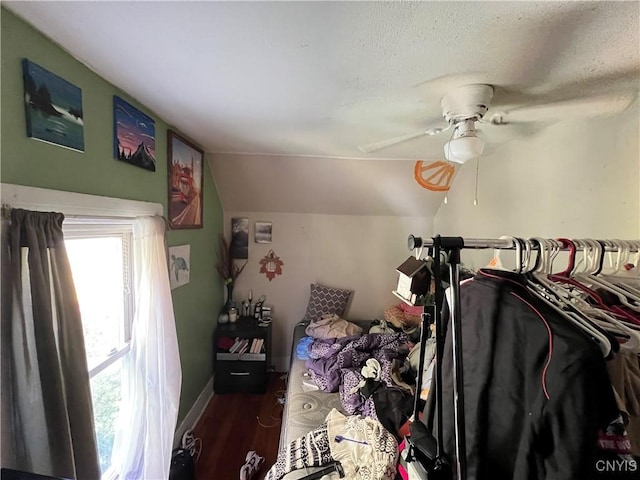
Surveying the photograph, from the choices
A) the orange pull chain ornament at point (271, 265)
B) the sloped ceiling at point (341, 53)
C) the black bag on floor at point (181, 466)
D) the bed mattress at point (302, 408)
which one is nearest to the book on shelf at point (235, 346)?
the orange pull chain ornament at point (271, 265)

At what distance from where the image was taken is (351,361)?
2324mm

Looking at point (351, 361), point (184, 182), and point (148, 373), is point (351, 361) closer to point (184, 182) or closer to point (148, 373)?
point (148, 373)

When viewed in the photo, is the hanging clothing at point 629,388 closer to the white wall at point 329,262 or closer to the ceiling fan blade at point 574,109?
the ceiling fan blade at point 574,109

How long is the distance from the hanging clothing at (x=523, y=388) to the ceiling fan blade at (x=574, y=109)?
40.3 inches

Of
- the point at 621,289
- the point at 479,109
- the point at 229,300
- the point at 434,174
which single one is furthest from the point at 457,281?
the point at 229,300

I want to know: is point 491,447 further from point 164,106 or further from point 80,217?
point 164,106

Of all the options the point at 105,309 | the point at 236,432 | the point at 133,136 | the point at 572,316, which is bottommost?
the point at 236,432

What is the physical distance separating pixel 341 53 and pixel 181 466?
2.41 meters

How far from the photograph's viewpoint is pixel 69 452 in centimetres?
107

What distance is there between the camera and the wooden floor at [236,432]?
88.1 inches

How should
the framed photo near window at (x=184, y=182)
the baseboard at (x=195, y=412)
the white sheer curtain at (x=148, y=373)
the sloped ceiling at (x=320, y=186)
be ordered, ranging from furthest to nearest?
the sloped ceiling at (x=320, y=186) → the baseboard at (x=195, y=412) → the framed photo near window at (x=184, y=182) → the white sheer curtain at (x=148, y=373)

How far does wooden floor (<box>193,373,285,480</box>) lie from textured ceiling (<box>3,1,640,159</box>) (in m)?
2.31

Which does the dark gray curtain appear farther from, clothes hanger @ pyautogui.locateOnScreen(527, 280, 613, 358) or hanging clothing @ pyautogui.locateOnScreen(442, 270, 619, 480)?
clothes hanger @ pyautogui.locateOnScreen(527, 280, 613, 358)

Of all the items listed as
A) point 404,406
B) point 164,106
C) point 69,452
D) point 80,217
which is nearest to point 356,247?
point 404,406
